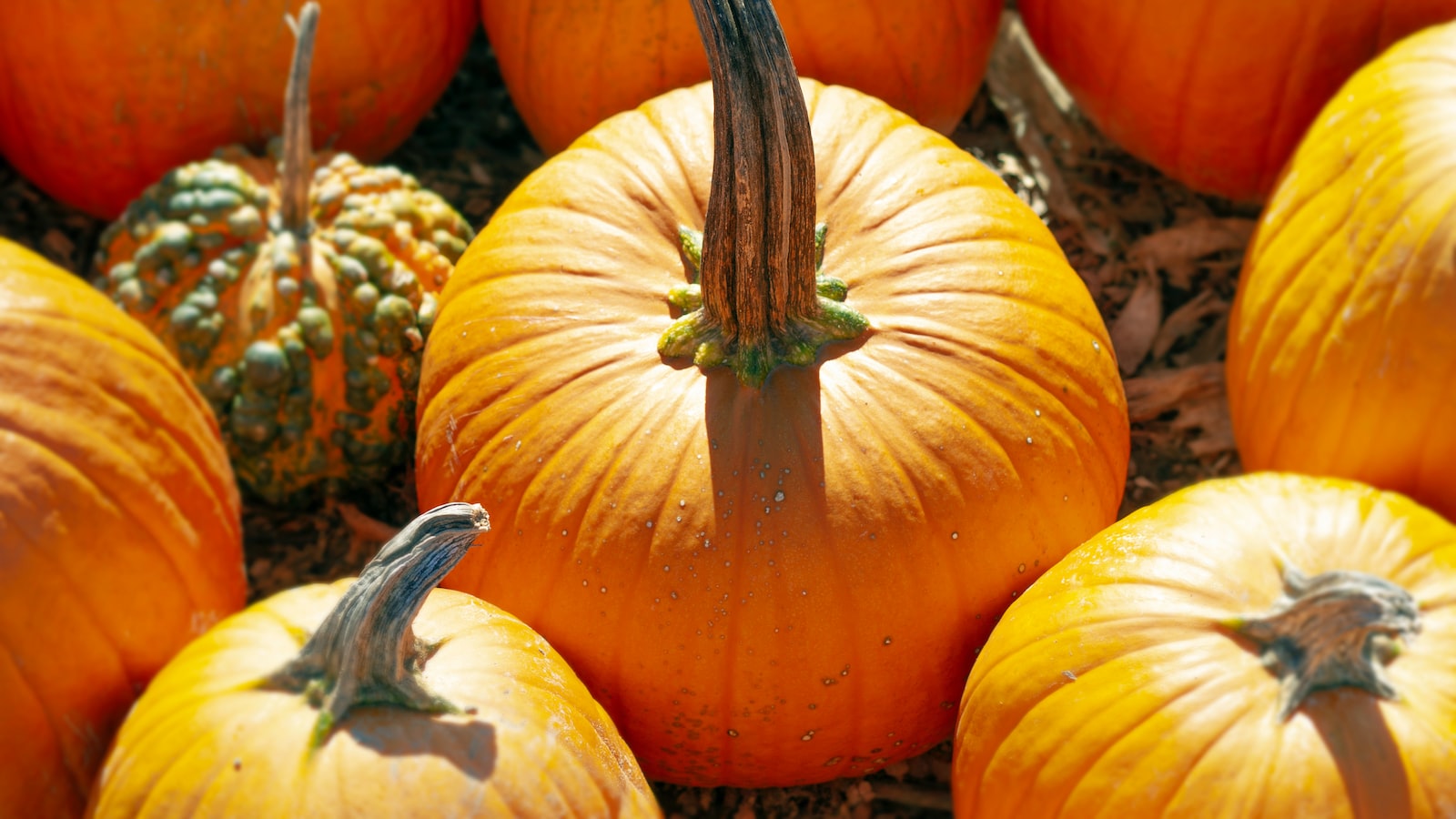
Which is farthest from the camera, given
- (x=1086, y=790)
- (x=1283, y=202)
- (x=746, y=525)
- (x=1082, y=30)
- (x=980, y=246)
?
(x=1082, y=30)

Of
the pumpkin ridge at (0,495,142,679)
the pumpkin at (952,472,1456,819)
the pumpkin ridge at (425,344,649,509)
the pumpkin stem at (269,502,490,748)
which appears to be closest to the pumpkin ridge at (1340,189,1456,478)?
the pumpkin at (952,472,1456,819)

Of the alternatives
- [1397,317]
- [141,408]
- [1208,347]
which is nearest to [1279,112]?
[1208,347]

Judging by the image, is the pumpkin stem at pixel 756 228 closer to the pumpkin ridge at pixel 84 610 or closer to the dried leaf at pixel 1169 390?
the pumpkin ridge at pixel 84 610

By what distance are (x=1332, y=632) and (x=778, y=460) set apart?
30.2 inches

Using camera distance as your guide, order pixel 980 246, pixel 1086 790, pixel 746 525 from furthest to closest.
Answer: pixel 980 246 → pixel 746 525 → pixel 1086 790

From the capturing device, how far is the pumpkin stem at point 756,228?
5.91 ft

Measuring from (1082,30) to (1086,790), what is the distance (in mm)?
1788

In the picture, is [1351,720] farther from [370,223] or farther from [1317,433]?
[370,223]

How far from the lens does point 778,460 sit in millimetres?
1932

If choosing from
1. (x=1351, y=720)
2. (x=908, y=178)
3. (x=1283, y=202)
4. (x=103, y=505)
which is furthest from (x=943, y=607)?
(x=103, y=505)

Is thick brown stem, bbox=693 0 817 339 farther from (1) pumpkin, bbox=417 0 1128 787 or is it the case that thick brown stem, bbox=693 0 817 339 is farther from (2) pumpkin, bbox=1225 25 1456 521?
(2) pumpkin, bbox=1225 25 1456 521

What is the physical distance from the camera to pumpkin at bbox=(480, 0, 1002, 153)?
2.72 meters

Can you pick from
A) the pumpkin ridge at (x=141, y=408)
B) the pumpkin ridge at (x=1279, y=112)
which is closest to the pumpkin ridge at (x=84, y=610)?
the pumpkin ridge at (x=141, y=408)

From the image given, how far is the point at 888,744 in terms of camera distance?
7.13 ft
